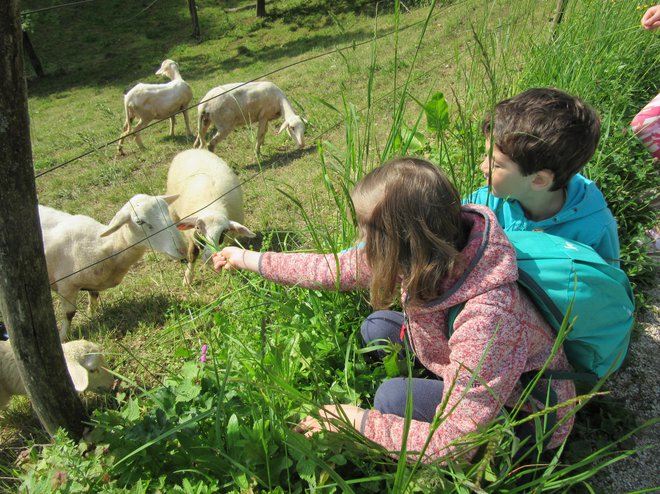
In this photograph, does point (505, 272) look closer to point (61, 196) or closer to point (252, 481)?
point (252, 481)

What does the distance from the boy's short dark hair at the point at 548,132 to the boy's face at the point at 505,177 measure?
0.02 metres

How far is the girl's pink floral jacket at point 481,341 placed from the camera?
47.1 inches

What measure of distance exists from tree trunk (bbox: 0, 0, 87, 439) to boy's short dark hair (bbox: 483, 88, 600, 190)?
4.93 ft

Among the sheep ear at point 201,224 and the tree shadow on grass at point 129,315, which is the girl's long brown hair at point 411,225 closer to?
the tree shadow on grass at point 129,315

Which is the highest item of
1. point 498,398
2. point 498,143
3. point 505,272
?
point 498,143

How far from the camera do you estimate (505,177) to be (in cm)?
182

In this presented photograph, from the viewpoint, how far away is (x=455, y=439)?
1.20 m

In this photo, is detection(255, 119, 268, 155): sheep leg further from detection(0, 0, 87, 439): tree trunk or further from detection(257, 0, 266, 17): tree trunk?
detection(257, 0, 266, 17): tree trunk

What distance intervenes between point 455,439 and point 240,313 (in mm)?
1119

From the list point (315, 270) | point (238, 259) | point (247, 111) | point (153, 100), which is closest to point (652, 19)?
point (315, 270)

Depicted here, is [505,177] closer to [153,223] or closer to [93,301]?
[153,223]

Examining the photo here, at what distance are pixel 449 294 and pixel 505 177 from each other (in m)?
0.80

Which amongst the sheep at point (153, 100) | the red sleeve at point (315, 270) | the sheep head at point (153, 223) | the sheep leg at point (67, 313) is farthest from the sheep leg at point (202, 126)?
the red sleeve at point (315, 270)

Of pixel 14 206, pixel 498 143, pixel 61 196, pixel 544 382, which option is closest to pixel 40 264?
pixel 14 206
